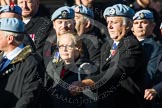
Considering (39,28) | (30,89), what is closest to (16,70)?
(30,89)

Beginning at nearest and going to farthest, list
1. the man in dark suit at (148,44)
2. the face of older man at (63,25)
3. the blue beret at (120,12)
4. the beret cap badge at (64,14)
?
the blue beret at (120,12), the face of older man at (63,25), the beret cap badge at (64,14), the man in dark suit at (148,44)

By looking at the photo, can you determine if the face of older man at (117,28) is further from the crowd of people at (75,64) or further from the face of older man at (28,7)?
the face of older man at (28,7)

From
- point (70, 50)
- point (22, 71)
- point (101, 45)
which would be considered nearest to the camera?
point (22, 71)

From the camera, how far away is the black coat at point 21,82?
21.2 feet

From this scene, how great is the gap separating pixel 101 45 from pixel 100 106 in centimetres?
89

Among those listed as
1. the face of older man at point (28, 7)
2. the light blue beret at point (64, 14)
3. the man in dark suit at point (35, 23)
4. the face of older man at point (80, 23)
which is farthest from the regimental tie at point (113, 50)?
the face of older man at point (28, 7)

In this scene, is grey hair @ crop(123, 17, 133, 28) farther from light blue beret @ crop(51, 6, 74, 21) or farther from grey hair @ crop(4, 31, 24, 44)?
grey hair @ crop(4, 31, 24, 44)

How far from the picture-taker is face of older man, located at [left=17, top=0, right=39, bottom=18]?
8.80 meters

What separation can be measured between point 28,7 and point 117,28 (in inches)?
74.7

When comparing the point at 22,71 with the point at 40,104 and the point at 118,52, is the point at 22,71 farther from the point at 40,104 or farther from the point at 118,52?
the point at 118,52

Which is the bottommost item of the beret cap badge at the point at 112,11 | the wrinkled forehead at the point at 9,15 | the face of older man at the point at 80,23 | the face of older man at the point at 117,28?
the face of older man at the point at 80,23

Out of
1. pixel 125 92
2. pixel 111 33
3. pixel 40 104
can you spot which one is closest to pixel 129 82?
pixel 125 92

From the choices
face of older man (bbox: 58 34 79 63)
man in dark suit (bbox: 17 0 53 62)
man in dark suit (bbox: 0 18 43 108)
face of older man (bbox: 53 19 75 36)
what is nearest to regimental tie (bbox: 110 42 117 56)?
face of older man (bbox: 58 34 79 63)

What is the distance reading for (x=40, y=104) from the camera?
6883mm
